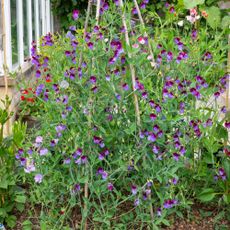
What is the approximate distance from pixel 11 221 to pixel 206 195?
1.07m

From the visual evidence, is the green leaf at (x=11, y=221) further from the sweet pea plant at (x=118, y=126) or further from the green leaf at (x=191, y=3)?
the green leaf at (x=191, y=3)

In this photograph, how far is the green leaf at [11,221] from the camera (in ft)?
8.45

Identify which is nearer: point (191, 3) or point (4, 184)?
point (191, 3)

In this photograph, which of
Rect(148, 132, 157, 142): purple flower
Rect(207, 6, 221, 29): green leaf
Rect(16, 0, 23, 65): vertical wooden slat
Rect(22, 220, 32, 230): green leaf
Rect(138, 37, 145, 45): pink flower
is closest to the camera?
Rect(148, 132, 157, 142): purple flower

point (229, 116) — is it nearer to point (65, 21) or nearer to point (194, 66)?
point (194, 66)

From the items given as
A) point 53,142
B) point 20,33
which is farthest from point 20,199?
point 20,33

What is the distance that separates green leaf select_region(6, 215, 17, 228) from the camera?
8.45 ft

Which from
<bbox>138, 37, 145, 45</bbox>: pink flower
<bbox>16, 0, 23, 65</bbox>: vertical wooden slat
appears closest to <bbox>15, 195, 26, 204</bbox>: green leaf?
<bbox>138, 37, 145, 45</bbox>: pink flower

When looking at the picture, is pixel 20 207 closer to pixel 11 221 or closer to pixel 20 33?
pixel 11 221

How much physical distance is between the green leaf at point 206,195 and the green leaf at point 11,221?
1018mm

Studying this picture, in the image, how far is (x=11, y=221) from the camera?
2592 millimetres

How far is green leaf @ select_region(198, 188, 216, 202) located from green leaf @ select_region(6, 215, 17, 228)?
1.02m

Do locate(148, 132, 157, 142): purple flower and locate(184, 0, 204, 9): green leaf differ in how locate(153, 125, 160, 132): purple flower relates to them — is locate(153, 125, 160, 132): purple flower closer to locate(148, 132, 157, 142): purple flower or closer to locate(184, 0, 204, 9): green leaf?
locate(148, 132, 157, 142): purple flower

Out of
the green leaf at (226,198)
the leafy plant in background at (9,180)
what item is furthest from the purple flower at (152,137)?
the leafy plant in background at (9,180)
